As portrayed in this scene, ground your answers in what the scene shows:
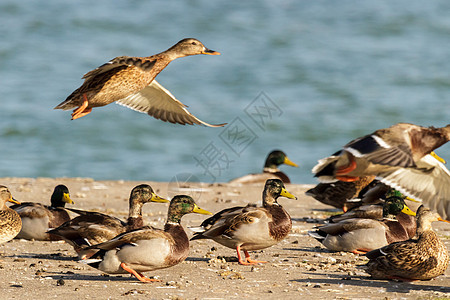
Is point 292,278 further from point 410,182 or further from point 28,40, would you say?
point 28,40

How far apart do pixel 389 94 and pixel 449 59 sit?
6168 millimetres

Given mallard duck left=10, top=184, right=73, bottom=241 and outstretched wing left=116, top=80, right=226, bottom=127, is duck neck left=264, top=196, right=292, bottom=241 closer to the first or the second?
mallard duck left=10, top=184, right=73, bottom=241

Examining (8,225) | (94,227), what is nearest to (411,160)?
(94,227)

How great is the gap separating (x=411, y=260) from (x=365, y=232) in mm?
1281

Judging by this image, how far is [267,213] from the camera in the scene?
6934 mm

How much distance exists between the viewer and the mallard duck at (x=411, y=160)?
7000 millimetres

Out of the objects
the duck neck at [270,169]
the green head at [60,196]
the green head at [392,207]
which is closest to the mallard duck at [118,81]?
the green head at [60,196]

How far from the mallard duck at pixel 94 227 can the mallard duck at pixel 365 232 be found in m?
1.70

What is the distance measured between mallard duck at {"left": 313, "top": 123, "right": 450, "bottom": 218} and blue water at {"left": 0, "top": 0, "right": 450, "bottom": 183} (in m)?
9.78

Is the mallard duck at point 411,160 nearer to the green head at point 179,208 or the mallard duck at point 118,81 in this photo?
the green head at point 179,208

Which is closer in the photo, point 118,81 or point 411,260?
point 411,260

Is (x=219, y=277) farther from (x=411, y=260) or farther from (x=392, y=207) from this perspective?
(x=392, y=207)

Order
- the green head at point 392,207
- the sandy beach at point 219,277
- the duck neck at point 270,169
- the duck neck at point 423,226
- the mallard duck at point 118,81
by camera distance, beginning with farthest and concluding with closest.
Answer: the duck neck at point 270,169, the mallard duck at point 118,81, the green head at point 392,207, the duck neck at point 423,226, the sandy beach at point 219,277

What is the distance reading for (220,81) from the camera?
2880 centimetres
